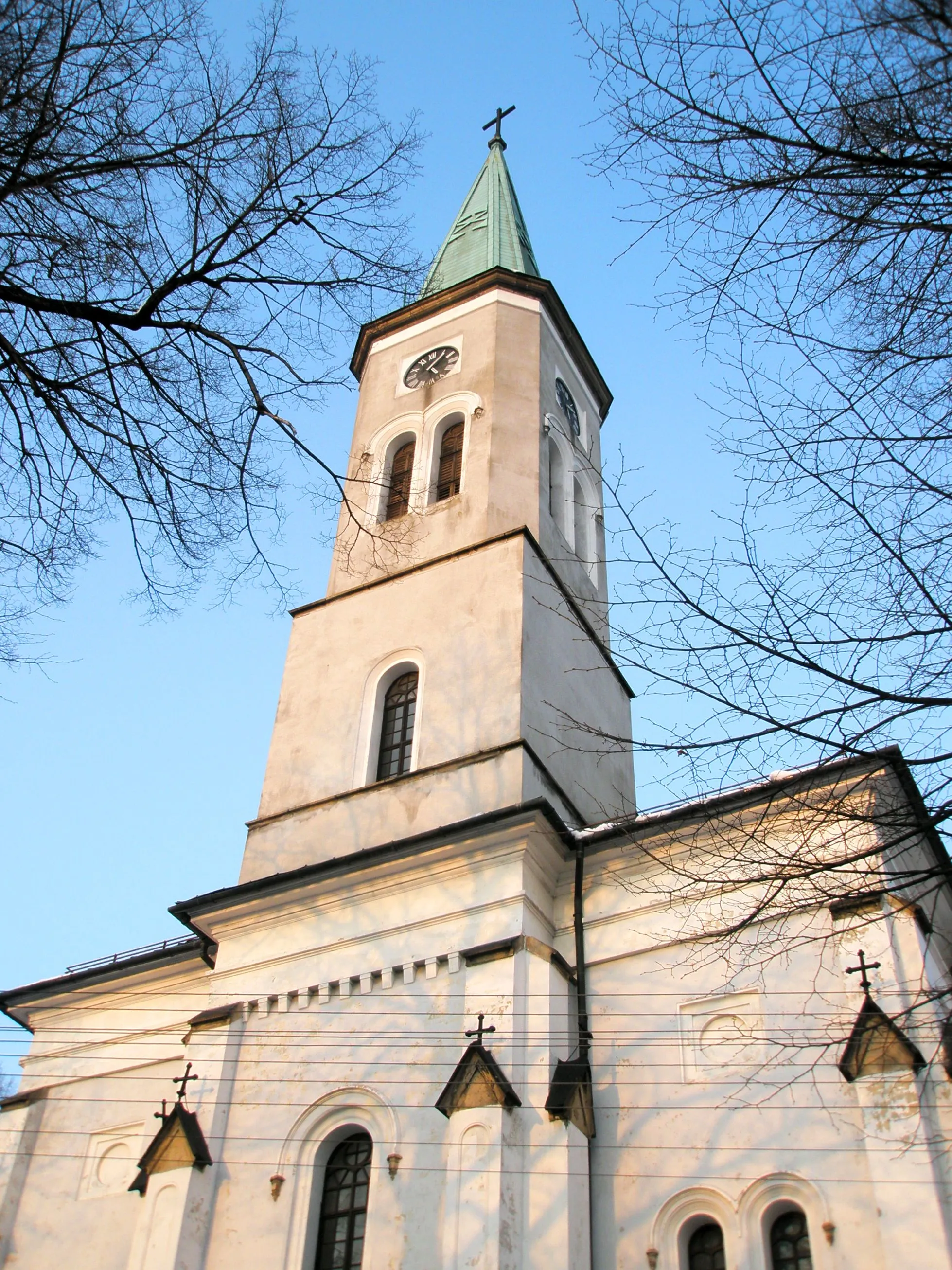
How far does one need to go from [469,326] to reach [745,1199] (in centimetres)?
1579

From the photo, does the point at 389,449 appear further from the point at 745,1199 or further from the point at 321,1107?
the point at 745,1199

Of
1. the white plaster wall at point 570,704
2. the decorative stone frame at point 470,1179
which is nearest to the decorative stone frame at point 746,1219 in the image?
the decorative stone frame at point 470,1179

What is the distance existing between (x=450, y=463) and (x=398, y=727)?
542cm

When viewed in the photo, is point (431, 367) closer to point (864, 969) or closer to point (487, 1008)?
point (487, 1008)

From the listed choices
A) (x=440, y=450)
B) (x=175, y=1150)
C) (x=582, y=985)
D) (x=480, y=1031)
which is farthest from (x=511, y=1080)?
(x=440, y=450)

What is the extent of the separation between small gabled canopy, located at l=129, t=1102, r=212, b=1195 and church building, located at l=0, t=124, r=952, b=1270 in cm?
4

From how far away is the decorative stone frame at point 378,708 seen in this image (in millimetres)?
16562

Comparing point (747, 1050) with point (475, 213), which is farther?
point (475, 213)

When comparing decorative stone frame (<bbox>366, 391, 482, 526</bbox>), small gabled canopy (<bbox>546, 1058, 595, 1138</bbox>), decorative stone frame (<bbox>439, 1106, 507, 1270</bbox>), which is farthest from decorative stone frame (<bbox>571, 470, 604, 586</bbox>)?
decorative stone frame (<bbox>439, 1106, 507, 1270</bbox>)

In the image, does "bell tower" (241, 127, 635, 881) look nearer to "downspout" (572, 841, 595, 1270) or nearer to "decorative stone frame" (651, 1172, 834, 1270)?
"downspout" (572, 841, 595, 1270)

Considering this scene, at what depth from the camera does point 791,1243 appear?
35.7 ft

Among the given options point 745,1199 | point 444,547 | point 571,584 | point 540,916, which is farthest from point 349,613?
point 745,1199

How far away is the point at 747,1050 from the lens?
12.1 meters

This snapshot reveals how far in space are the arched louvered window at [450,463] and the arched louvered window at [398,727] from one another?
11.7 feet
